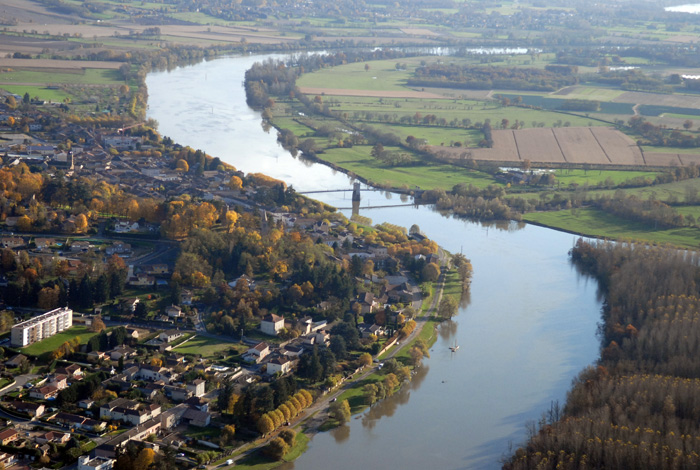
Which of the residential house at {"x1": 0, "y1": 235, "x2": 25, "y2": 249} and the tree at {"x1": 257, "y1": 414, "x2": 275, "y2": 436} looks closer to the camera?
the tree at {"x1": 257, "y1": 414, "x2": 275, "y2": 436}

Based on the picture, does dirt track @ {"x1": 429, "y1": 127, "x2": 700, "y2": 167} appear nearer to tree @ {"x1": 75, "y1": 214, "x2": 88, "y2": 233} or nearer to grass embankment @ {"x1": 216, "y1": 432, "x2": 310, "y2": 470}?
tree @ {"x1": 75, "y1": 214, "x2": 88, "y2": 233}

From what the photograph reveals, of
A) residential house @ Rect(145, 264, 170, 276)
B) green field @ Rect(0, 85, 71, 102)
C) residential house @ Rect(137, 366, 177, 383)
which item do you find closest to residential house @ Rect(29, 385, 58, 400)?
residential house @ Rect(137, 366, 177, 383)

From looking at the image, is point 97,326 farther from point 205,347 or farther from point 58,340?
point 205,347

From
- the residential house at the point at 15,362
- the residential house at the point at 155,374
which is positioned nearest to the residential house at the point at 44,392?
the residential house at the point at 15,362

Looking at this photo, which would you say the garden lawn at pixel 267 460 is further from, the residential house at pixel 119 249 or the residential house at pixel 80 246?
the residential house at pixel 80 246

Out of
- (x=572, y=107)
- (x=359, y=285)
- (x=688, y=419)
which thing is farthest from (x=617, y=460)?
(x=572, y=107)

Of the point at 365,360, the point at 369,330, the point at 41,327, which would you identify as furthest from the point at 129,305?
the point at 365,360

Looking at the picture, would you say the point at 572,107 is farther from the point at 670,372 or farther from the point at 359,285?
the point at 670,372
